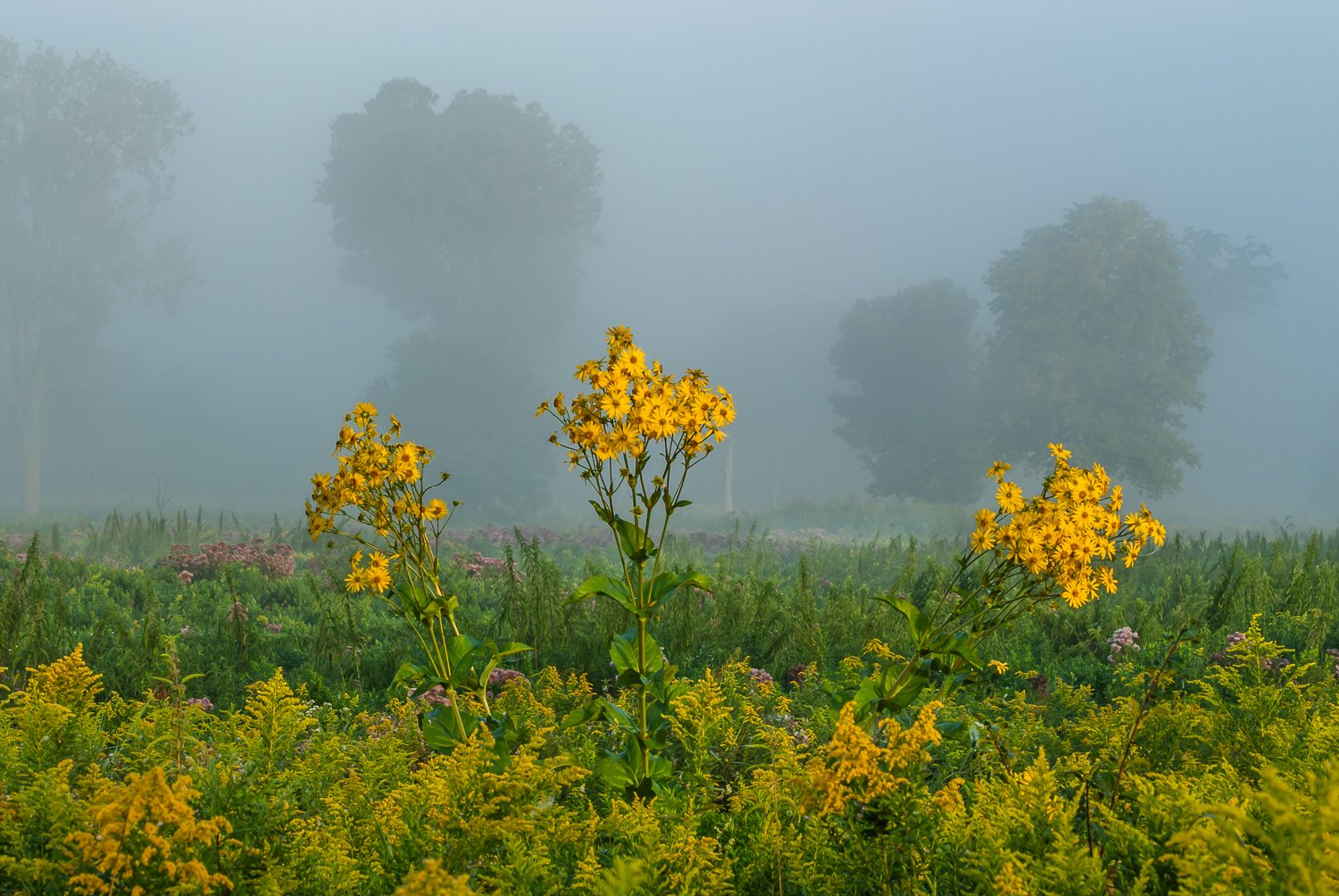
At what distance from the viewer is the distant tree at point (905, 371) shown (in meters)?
36.8

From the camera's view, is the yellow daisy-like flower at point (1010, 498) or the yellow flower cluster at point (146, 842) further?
the yellow daisy-like flower at point (1010, 498)

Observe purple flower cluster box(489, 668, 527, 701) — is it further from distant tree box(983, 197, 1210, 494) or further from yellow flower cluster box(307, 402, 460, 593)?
distant tree box(983, 197, 1210, 494)

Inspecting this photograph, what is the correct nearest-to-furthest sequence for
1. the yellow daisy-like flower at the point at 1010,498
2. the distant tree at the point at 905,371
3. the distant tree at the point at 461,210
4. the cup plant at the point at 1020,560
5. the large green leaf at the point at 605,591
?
the large green leaf at the point at 605,591 < the cup plant at the point at 1020,560 < the yellow daisy-like flower at the point at 1010,498 < the distant tree at the point at 905,371 < the distant tree at the point at 461,210

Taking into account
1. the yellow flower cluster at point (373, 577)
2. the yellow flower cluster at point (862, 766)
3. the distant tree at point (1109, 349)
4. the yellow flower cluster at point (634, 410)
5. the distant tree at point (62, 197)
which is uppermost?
the distant tree at point (62, 197)

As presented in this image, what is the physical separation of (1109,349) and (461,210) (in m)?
30.5

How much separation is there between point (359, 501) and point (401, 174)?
4063 centimetres

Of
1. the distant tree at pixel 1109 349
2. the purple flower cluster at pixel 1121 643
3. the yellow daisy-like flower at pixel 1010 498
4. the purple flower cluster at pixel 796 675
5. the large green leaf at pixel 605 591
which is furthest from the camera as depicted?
the distant tree at pixel 1109 349

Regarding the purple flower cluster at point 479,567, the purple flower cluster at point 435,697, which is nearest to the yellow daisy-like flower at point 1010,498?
the purple flower cluster at point 435,697

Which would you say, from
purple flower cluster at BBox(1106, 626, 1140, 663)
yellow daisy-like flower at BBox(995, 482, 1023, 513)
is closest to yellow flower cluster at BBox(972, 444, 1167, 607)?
yellow daisy-like flower at BBox(995, 482, 1023, 513)

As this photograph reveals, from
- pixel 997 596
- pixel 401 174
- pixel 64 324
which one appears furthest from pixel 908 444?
pixel 64 324

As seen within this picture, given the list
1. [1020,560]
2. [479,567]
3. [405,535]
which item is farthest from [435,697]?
[479,567]

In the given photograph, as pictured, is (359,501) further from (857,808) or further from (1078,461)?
(1078,461)

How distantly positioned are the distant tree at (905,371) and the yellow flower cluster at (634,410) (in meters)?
33.5

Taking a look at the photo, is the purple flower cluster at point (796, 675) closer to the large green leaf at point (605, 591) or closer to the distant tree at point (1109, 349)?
the large green leaf at point (605, 591)
